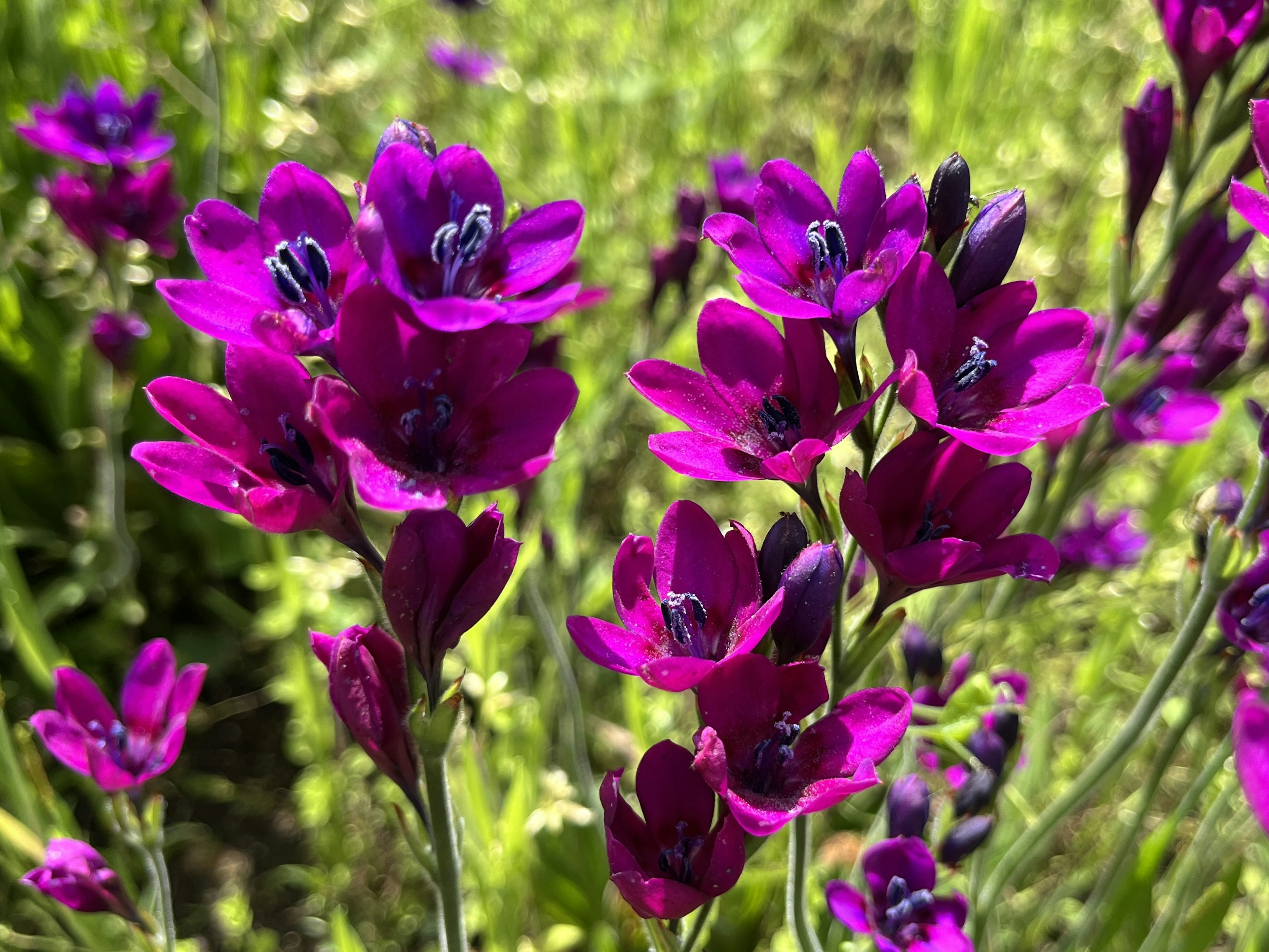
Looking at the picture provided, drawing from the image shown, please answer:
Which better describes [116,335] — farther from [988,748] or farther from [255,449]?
[988,748]

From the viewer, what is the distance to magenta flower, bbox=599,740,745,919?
35.1 inches

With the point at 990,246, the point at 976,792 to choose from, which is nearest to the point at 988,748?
the point at 976,792

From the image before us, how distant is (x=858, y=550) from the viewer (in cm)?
135

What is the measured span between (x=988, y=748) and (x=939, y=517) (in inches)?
20.5

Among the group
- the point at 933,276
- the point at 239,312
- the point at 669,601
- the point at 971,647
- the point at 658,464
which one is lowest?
the point at 658,464

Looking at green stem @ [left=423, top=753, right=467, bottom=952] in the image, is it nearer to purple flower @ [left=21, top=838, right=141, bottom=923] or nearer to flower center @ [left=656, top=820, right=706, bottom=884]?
flower center @ [left=656, top=820, right=706, bottom=884]

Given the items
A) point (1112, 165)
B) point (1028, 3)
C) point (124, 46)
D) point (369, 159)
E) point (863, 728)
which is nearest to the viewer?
point (863, 728)

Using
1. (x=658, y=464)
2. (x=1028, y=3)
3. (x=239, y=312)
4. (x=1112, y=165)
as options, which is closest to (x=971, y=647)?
(x=658, y=464)

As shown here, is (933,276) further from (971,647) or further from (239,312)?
(971,647)

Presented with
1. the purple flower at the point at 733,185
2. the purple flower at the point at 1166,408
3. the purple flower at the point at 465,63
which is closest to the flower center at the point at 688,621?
the purple flower at the point at 1166,408

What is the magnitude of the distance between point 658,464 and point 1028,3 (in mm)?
2806

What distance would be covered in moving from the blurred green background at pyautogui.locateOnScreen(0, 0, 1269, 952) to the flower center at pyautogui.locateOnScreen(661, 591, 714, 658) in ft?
3.25

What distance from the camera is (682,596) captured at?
3.13 ft

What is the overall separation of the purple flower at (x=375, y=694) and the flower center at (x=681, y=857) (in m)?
0.28
